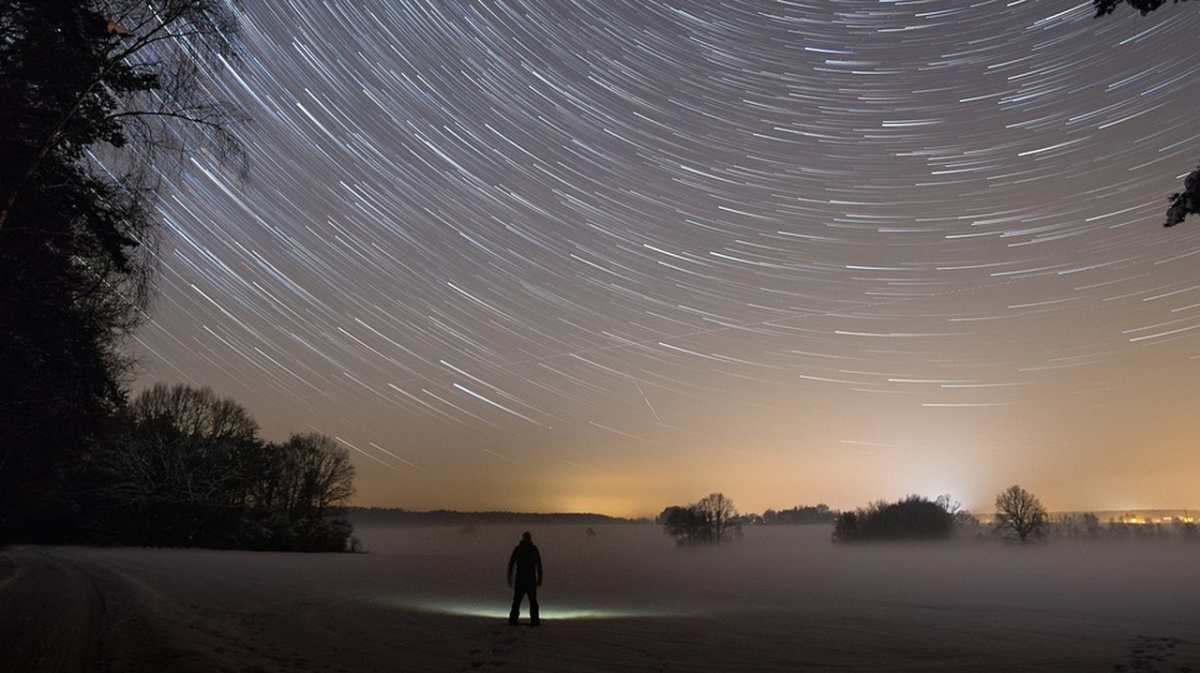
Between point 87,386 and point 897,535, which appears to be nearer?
point 87,386

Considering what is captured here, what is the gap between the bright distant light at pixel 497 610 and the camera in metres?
14.3

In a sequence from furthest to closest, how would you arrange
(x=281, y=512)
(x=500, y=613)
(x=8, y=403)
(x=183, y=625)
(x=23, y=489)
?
(x=281, y=512) → (x=23, y=489) → (x=500, y=613) → (x=183, y=625) → (x=8, y=403)

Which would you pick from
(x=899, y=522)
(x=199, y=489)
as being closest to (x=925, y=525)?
(x=899, y=522)

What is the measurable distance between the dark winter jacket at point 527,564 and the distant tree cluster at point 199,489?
35907mm

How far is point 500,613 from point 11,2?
40.8 ft

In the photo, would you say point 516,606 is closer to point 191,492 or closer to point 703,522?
point 191,492

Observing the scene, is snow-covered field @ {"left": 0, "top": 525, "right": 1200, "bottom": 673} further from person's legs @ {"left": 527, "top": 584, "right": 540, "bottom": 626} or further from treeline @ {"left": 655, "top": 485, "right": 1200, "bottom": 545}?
treeline @ {"left": 655, "top": 485, "right": 1200, "bottom": 545}

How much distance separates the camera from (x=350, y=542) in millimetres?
64750

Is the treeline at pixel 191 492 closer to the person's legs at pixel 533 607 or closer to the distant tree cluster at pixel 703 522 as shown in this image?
the person's legs at pixel 533 607

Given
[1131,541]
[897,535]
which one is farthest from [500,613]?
[1131,541]

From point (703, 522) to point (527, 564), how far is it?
4933 inches

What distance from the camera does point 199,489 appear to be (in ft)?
166

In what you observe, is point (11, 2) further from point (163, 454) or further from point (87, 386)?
point (163, 454)

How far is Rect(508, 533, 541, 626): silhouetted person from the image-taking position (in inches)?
480
